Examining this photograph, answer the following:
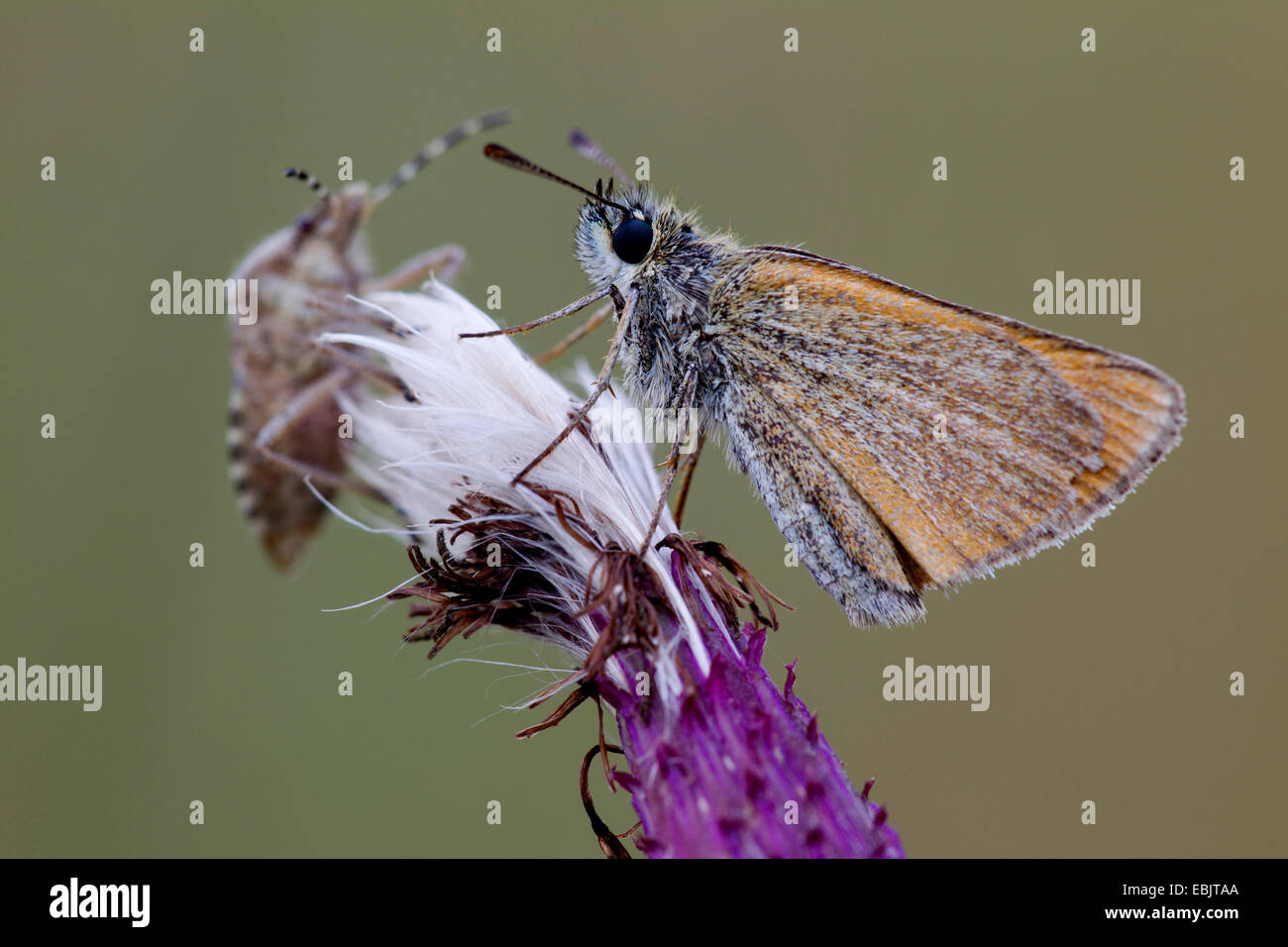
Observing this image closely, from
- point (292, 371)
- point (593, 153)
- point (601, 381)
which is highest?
point (593, 153)

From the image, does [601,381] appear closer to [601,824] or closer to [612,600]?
[612,600]

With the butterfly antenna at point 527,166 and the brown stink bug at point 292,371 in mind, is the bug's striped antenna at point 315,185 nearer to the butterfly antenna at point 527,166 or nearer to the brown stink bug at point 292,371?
the brown stink bug at point 292,371

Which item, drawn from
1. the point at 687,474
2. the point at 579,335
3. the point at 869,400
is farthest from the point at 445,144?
the point at 869,400

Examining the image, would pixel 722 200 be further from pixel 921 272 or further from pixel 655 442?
pixel 655 442

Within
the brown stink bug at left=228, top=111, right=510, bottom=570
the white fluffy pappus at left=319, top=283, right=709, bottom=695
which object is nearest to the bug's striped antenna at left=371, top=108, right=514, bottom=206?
the brown stink bug at left=228, top=111, right=510, bottom=570

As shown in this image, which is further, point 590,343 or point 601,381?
point 590,343
